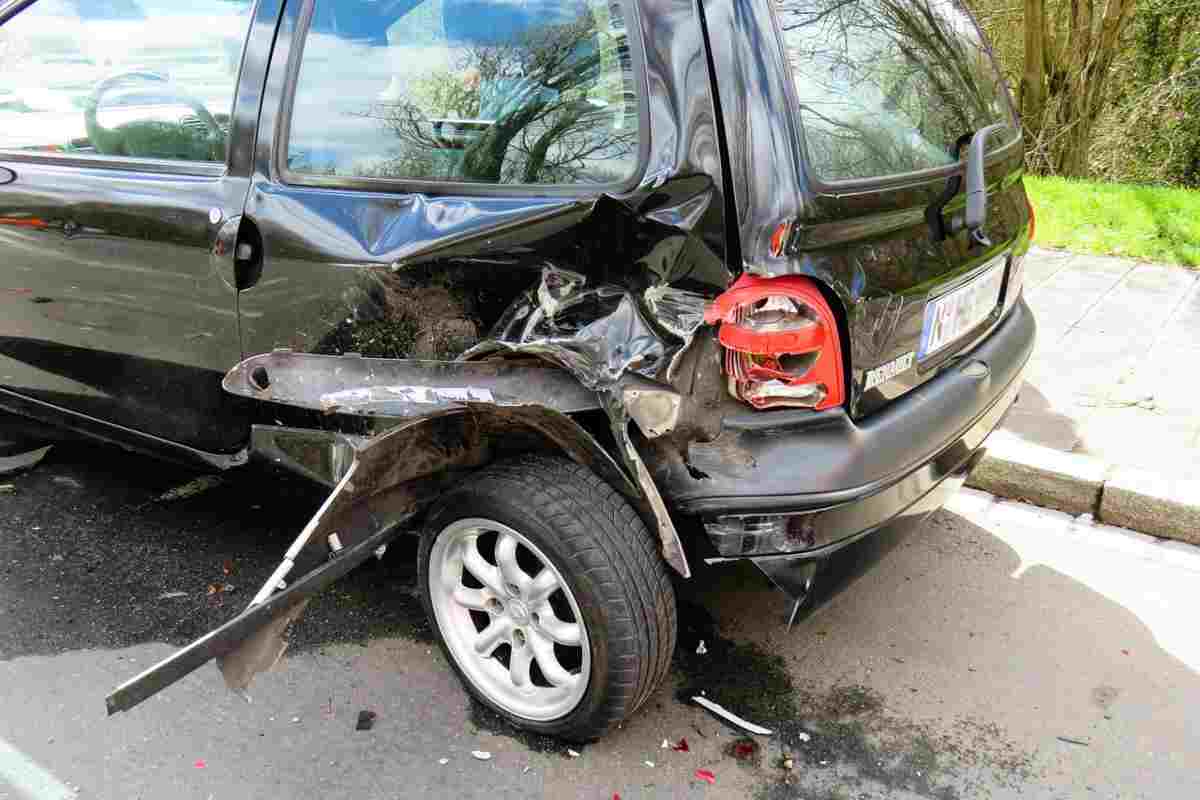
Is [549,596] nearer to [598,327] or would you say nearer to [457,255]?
[598,327]

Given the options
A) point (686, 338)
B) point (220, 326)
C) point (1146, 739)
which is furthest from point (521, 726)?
point (1146, 739)

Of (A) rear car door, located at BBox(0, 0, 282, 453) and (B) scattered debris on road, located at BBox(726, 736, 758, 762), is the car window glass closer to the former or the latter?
(A) rear car door, located at BBox(0, 0, 282, 453)

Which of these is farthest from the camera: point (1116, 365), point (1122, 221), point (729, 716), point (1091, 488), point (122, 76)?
point (1122, 221)

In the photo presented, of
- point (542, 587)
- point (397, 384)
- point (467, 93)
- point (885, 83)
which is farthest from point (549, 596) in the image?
point (885, 83)

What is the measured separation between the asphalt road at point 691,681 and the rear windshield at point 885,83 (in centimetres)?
94

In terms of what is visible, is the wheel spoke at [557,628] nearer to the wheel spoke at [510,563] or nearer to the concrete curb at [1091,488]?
the wheel spoke at [510,563]

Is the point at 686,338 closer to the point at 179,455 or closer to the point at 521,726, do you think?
the point at 521,726

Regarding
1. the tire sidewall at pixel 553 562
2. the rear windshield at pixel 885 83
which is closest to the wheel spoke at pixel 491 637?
the tire sidewall at pixel 553 562

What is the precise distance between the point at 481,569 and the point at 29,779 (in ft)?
3.91

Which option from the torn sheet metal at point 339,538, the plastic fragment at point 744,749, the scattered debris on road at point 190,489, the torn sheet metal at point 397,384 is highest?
the torn sheet metal at point 397,384

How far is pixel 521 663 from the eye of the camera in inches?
105

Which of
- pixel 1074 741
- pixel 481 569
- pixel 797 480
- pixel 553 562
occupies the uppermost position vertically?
pixel 797 480

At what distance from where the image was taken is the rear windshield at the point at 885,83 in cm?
234

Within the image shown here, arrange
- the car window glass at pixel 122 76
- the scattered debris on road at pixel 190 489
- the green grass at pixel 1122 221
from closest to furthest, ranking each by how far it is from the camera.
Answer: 1. the car window glass at pixel 122 76
2. the scattered debris on road at pixel 190 489
3. the green grass at pixel 1122 221
